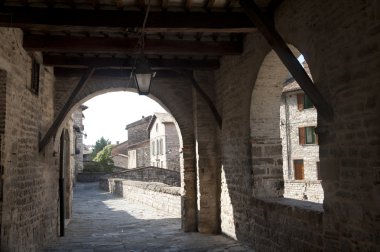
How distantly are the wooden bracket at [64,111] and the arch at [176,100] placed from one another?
614mm

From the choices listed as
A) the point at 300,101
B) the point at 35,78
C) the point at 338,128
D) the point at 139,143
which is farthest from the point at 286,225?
the point at 139,143

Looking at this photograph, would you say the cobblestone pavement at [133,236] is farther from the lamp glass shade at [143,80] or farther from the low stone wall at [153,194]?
the lamp glass shade at [143,80]

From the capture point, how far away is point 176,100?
9555mm

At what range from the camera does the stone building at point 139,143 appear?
41656mm

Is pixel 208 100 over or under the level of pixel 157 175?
over

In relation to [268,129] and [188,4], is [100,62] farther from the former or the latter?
[268,129]

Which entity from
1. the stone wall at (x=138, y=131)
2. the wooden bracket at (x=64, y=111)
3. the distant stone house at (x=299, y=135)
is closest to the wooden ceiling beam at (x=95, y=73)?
the wooden bracket at (x=64, y=111)

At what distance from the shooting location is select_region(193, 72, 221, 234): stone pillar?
28.4 feet

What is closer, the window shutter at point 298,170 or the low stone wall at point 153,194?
the low stone wall at point 153,194

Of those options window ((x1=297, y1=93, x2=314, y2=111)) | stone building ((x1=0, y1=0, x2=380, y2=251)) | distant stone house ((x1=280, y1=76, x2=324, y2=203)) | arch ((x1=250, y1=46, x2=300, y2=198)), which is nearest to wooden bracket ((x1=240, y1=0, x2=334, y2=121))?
stone building ((x1=0, y1=0, x2=380, y2=251))

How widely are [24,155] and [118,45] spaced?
2.47m

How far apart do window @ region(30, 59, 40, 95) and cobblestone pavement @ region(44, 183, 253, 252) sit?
3155 millimetres

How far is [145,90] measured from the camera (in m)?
6.42

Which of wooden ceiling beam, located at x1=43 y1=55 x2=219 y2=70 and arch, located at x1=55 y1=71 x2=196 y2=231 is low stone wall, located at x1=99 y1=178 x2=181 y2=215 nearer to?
arch, located at x1=55 y1=71 x2=196 y2=231
